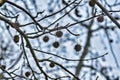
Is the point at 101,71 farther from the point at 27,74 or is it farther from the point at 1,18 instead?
the point at 1,18

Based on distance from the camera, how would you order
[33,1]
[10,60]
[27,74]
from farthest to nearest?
[10,60], [33,1], [27,74]

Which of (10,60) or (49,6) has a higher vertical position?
(49,6)

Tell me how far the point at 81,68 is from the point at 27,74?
13.6ft

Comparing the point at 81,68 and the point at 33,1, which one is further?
the point at 81,68

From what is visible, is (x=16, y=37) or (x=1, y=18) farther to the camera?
(x=16, y=37)

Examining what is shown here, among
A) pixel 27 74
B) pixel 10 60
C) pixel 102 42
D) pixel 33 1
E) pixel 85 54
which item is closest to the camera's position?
pixel 27 74

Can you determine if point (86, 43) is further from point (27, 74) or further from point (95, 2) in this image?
point (95, 2)

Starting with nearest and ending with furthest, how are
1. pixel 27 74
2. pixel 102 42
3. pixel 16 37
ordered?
pixel 16 37 → pixel 27 74 → pixel 102 42

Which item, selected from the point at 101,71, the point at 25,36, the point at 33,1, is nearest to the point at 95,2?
the point at 25,36

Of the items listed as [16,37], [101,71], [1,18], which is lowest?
[101,71]

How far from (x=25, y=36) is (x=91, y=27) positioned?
513 cm

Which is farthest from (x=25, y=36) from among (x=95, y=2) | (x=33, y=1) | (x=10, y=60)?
(x=10, y=60)

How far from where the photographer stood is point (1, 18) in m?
3.29

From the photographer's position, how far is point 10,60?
28.8 ft
